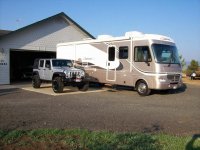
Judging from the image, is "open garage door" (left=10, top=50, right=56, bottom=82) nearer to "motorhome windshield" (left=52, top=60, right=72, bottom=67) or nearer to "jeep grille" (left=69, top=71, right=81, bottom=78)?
"motorhome windshield" (left=52, top=60, right=72, bottom=67)

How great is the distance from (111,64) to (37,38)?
311 inches

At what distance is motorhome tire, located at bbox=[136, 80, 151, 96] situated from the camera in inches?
619

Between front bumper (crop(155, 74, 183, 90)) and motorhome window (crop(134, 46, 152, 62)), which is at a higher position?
motorhome window (crop(134, 46, 152, 62))

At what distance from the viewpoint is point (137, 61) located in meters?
16.0

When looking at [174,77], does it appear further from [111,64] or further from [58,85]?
[58,85]

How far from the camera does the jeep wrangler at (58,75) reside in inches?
648

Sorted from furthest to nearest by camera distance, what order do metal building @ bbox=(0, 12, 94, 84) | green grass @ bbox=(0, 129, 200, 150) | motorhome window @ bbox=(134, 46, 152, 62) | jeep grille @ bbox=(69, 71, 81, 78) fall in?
1. metal building @ bbox=(0, 12, 94, 84)
2. jeep grille @ bbox=(69, 71, 81, 78)
3. motorhome window @ bbox=(134, 46, 152, 62)
4. green grass @ bbox=(0, 129, 200, 150)

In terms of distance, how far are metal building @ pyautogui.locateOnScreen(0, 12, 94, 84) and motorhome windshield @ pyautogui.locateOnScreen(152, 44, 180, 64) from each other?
10686mm

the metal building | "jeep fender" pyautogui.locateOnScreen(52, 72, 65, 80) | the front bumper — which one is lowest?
the front bumper

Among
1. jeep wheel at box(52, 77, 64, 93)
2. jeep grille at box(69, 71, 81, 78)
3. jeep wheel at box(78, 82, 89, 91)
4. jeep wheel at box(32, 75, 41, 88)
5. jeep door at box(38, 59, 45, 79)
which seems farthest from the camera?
jeep wheel at box(32, 75, 41, 88)

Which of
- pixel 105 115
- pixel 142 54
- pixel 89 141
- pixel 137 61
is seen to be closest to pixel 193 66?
pixel 137 61

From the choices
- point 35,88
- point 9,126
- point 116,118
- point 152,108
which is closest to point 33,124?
point 9,126

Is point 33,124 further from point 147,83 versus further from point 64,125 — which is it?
point 147,83

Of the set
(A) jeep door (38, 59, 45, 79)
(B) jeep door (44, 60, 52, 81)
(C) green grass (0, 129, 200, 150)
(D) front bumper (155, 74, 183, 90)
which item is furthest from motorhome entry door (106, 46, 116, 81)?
(C) green grass (0, 129, 200, 150)
